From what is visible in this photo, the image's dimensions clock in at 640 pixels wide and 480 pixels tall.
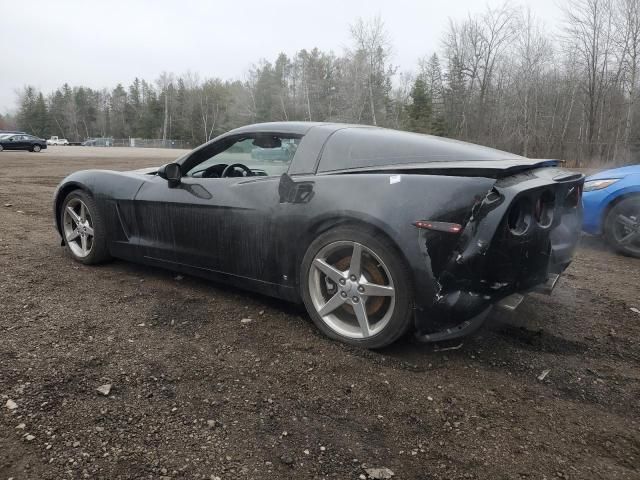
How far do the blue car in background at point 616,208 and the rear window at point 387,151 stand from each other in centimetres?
327

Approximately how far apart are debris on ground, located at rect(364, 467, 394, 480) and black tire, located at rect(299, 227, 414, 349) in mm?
926

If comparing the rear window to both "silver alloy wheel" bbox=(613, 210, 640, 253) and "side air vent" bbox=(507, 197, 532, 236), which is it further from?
"silver alloy wheel" bbox=(613, 210, 640, 253)

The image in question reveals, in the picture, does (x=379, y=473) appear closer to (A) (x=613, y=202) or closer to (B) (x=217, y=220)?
(B) (x=217, y=220)

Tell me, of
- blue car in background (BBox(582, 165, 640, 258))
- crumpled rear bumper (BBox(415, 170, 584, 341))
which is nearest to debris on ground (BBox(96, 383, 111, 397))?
crumpled rear bumper (BBox(415, 170, 584, 341))

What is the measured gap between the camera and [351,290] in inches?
110

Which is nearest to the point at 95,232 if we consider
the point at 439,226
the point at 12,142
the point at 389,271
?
the point at 389,271

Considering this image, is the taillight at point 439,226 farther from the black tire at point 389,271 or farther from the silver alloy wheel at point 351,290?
the silver alloy wheel at point 351,290

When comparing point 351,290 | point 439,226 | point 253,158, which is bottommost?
point 351,290

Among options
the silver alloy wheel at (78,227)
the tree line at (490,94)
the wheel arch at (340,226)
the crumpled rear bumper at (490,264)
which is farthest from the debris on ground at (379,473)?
the tree line at (490,94)

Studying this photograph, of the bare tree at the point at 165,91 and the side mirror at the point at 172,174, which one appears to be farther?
the bare tree at the point at 165,91

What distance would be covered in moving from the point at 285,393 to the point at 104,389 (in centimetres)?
89

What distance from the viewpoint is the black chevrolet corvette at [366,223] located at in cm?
251

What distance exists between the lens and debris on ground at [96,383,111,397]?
2309 millimetres

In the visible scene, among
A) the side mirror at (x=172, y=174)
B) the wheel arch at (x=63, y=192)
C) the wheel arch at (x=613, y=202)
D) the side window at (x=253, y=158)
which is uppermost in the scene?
the side window at (x=253, y=158)
